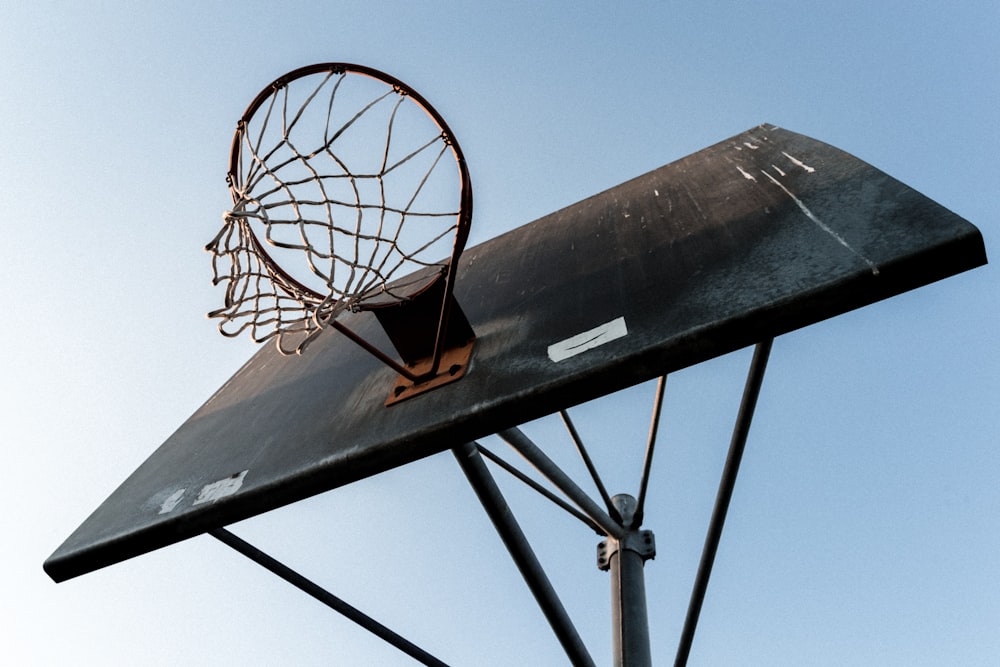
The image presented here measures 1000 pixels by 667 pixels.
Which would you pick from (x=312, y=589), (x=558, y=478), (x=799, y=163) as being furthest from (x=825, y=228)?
(x=312, y=589)

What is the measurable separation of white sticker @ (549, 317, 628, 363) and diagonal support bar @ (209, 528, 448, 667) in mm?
1449

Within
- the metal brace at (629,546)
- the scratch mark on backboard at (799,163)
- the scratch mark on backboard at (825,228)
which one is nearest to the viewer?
the scratch mark on backboard at (825,228)

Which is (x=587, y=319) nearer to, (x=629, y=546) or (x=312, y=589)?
(x=312, y=589)

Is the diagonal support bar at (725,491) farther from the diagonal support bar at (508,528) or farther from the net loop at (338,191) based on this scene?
the net loop at (338,191)

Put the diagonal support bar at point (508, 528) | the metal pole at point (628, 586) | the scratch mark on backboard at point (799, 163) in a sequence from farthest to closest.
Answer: the metal pole at point (628, 586) < the diagonal support bar at point (508, 528) < the scratch mark on backboard at point (799, 163)

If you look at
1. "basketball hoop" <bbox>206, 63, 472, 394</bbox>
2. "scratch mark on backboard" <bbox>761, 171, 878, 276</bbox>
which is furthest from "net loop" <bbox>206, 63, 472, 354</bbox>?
"scratch mark on backboard" <bbox>761, 171, 878, 276</bbox>

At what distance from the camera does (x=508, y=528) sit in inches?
120

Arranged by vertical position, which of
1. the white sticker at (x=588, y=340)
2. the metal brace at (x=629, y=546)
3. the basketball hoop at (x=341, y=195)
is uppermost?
the basketball hoop at (x=341, y=195)

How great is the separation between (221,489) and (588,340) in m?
1.23

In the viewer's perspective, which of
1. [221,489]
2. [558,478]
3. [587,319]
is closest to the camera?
[587,319]

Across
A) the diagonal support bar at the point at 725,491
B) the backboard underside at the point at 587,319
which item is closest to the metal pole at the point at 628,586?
the diagonal support bar at the point at 725,491

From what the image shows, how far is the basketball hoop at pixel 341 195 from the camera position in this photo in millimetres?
2795

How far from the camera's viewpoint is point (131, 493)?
3.00 metres

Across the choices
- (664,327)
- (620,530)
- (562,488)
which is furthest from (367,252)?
(620,530)
